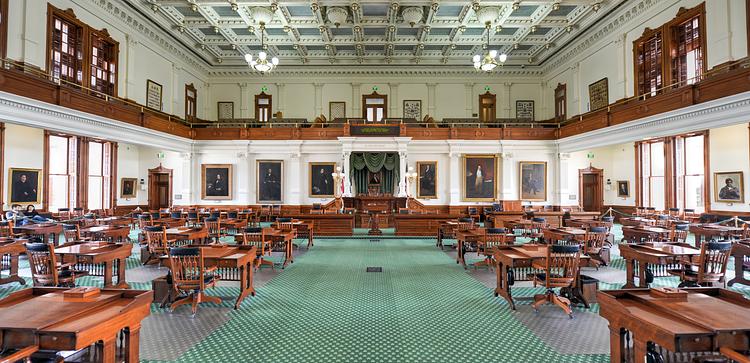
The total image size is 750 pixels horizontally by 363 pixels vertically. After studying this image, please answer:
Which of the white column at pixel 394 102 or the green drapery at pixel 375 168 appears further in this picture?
the white column at pixel 394 102

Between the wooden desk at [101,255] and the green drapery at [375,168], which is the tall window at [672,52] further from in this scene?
the wooden desk at [101,255]

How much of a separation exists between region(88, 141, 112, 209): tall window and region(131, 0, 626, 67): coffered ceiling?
234 inches

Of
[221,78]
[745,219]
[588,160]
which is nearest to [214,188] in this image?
[221,78]

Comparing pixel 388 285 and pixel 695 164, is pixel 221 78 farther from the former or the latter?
pixel 695 164

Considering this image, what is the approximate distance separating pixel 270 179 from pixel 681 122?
1593 cm

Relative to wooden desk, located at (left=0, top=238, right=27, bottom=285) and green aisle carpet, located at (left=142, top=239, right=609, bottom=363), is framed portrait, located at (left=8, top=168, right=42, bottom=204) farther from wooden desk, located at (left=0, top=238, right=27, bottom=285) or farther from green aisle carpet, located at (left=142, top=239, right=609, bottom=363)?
green aisle carpet, located at (left=142, top=239, right=609, bottom=363)

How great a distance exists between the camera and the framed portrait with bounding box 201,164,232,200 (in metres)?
17.6

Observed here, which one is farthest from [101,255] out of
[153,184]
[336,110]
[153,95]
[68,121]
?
[336,110]

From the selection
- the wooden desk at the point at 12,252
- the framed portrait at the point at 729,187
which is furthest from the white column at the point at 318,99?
the framed portrait at the point at 729,187

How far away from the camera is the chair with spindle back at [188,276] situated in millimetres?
4633

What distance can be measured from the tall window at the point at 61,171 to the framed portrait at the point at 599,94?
21921 millimetres

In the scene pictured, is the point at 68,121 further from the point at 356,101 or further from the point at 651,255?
the point at 651,255

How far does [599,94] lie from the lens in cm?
1592

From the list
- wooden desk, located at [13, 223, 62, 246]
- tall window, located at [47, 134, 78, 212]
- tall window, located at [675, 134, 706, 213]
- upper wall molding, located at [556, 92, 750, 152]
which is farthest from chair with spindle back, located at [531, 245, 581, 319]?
tall window, located at [47, 134, 78, 212]
